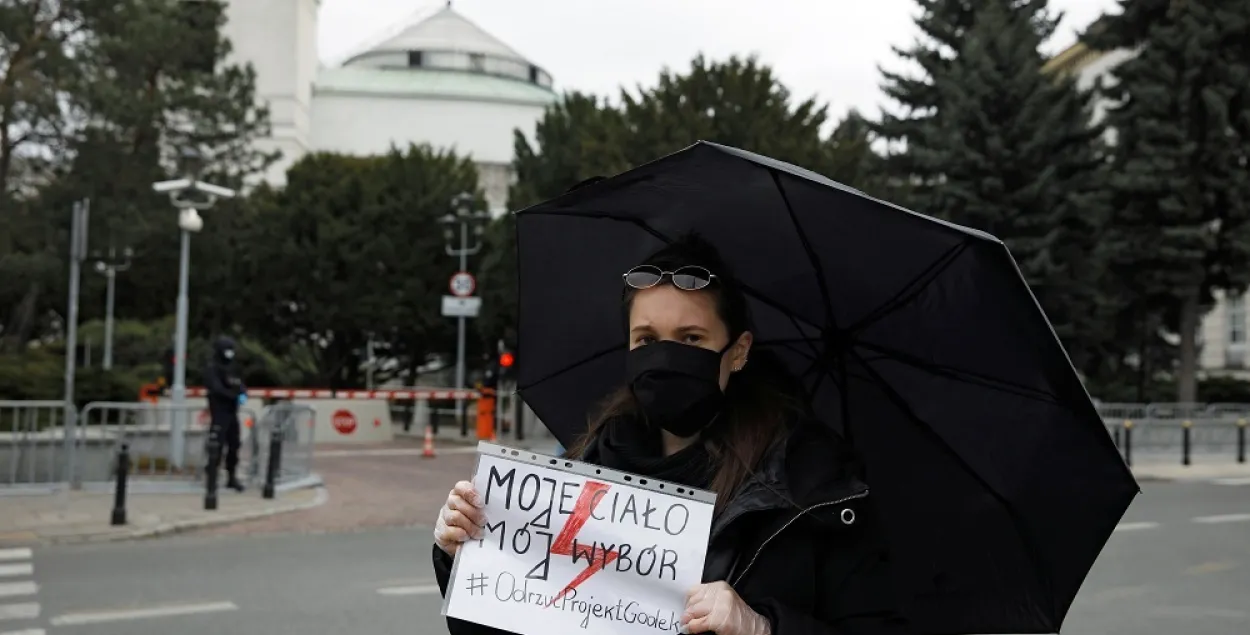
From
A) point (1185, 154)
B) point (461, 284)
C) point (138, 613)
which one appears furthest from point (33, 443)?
point (1185, 154)

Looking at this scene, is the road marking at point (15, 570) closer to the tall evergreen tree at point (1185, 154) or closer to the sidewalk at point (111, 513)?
the sidewalk at point (111, 513)

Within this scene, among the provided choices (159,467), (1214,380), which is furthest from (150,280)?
(1214,380)

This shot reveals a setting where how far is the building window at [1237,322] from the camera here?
175ft

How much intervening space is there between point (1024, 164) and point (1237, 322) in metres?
25.6

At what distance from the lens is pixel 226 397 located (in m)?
15.5

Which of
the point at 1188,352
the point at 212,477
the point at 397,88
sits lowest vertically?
the point at 212,477

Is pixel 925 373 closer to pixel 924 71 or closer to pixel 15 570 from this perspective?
pixel 15 570

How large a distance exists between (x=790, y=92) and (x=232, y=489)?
18.6 meters

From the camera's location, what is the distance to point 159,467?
1642cm

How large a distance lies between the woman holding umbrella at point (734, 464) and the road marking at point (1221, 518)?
1298 cm

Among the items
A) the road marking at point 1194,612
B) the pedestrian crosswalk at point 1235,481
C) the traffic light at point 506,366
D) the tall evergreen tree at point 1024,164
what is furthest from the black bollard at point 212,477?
the tall evergreen tree at point 1024,164

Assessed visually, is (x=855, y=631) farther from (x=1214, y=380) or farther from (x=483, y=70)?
(x=483, y=70)

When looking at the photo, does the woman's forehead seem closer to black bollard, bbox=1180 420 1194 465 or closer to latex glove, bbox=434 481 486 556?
latex glove, bbox=434 481 486 556

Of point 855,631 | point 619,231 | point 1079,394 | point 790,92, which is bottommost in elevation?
point 855,631
